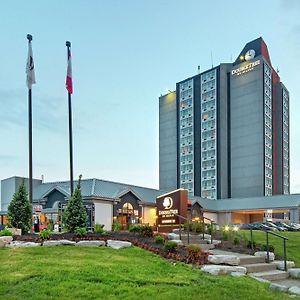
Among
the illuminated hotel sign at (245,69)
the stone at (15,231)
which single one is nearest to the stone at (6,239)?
the stone at (15,231)

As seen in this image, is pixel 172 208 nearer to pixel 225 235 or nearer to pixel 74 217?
pixel 225 235

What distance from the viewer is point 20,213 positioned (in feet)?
62.8

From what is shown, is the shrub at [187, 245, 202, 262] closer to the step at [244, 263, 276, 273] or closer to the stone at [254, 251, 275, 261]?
the step at [244, 263, 276, 273]

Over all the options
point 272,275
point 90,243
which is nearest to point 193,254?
point 272,275

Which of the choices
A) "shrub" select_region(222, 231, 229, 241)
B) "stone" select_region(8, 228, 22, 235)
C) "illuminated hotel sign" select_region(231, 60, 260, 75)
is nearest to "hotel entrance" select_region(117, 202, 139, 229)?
"shrub" select_region(222, 231, 229, 241)

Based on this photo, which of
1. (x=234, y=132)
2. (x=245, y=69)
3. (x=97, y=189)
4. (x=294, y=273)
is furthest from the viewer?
(x=245, y=69)

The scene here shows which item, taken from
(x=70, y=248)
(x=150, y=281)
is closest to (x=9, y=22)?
(x=70, y=248)

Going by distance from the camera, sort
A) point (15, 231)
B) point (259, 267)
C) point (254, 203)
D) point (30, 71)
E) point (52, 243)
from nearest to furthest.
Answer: point (259, 267), point (52, 243), point (15, 231), point (30, 71), point (254, 203)

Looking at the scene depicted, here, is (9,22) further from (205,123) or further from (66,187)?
(205,123)

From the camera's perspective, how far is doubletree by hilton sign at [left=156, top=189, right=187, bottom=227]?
915 inches

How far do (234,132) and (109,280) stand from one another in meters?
87.7

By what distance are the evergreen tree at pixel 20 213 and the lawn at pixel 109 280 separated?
7172mm

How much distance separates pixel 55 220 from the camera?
153 feet

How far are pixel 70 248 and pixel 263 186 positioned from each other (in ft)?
253
